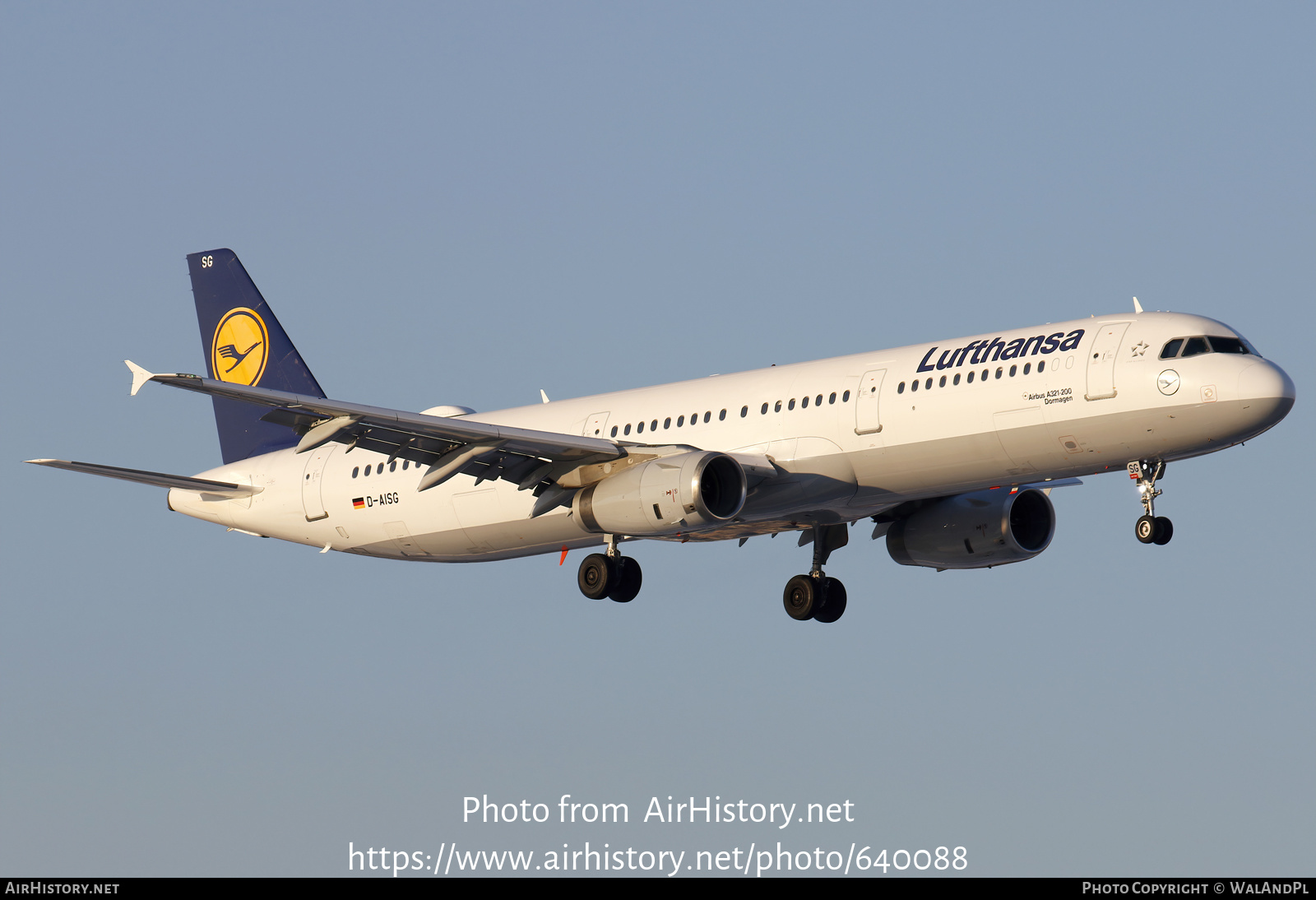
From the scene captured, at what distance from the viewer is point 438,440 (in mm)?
44594

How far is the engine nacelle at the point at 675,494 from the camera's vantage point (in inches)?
1660

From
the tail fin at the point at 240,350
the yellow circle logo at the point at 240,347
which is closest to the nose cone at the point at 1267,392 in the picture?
the tail fin at the point at 240,350

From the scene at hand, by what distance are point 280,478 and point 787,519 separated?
15918 mm

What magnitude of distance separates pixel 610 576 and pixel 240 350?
56.2 ft

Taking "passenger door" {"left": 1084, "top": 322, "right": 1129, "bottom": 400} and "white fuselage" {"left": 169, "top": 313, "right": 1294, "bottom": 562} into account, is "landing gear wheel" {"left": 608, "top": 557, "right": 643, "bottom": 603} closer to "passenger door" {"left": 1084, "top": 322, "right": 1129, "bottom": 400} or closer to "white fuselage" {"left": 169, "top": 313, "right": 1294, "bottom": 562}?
"white fuselage" {"left": 169, "top": 313, "right": 1294, "bottom": 562}

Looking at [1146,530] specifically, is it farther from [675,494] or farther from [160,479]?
[160,479]

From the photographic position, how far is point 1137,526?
40.2 metres

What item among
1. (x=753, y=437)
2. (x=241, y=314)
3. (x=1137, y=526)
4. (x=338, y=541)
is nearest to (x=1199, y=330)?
(x=1137, y=526)

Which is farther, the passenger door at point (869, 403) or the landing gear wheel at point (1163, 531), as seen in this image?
the passenger door at point (869, 403)

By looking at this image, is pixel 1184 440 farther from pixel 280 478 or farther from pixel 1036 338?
pixel 280 478

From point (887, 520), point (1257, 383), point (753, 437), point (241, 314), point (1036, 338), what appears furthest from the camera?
point (241, 314)

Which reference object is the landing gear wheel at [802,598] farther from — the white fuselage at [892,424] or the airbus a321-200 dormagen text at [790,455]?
the white fuselage at [892,424]

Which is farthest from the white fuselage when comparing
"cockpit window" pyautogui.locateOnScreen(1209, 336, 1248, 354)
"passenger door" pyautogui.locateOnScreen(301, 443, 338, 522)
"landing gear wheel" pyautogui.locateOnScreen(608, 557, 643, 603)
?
"landing gear wheel" pyautogui.locateOnScreen(608, 557, 643, 603)

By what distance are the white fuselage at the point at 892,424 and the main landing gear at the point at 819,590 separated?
3.15 meters
